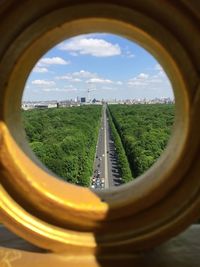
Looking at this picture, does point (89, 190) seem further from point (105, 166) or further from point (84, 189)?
point (105, 166)

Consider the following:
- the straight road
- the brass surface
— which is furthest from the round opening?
the straight road

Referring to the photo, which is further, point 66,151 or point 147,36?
point 66,151

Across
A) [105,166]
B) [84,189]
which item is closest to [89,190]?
[84,189]

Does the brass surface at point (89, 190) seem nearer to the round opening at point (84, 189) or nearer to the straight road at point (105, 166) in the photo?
the round opening at point (84, 189)

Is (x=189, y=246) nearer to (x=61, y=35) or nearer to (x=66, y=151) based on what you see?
(x=61, y=35)

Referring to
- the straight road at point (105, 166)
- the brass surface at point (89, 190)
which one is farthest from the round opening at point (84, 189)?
the straight road at point (105, 166)

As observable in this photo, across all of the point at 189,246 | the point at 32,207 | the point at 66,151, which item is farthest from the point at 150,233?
the point at 66,151

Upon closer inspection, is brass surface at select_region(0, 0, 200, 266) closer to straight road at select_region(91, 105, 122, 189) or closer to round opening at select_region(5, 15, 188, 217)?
round opening at select_region(5, 15, 188, 217)
